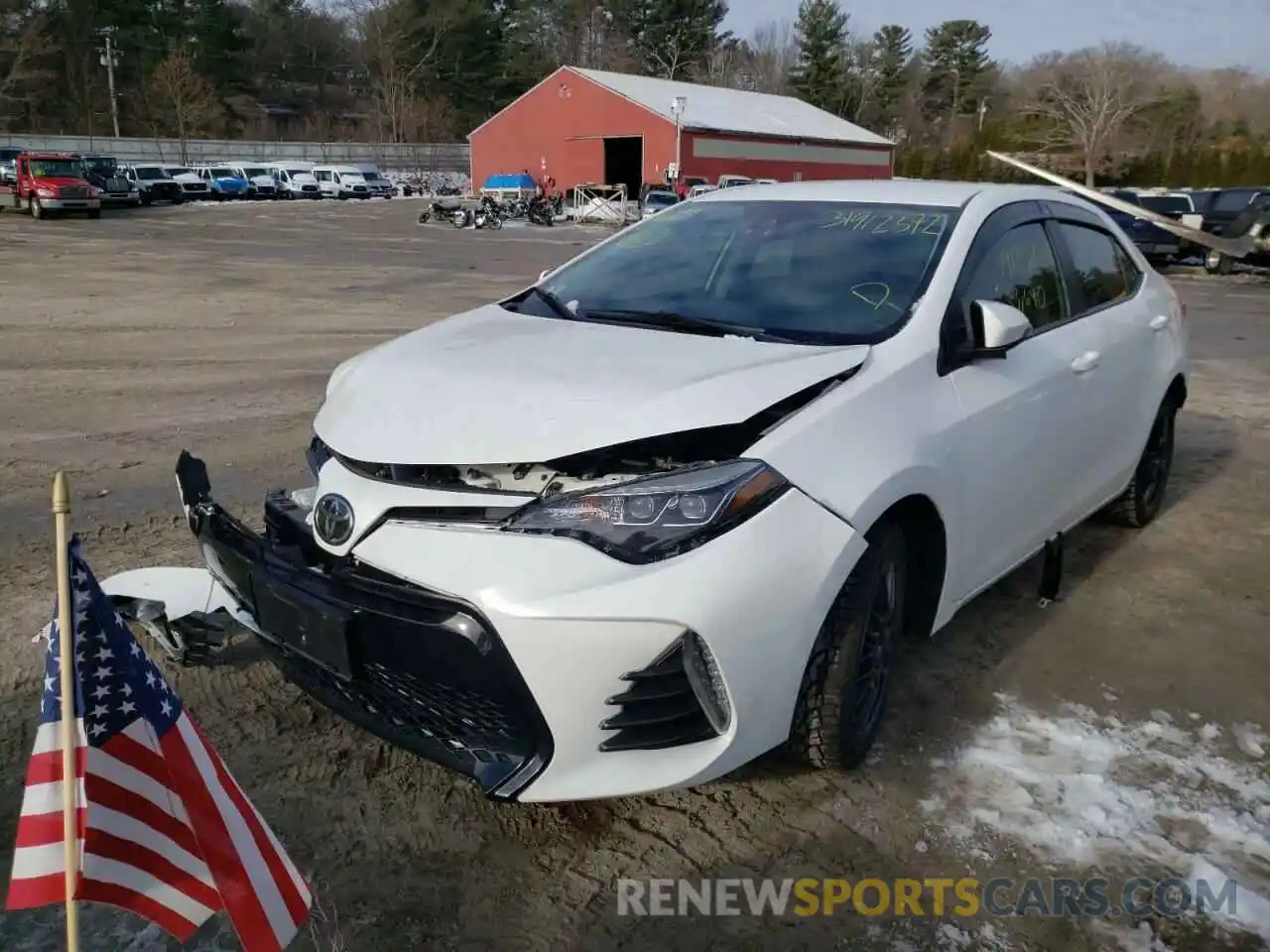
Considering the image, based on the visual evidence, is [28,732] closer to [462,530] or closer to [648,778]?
[462,530]

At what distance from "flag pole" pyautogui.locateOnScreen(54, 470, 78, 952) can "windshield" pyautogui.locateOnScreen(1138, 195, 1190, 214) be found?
22.9 metres

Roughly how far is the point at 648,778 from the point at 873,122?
8636 cm

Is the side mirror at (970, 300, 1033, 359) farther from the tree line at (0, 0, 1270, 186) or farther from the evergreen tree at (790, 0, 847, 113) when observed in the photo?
A: the evergreen tree at (790, 0, 847, 113)

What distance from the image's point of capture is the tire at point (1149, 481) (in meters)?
5.09

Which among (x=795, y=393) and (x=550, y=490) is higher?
(x=795, y=393)

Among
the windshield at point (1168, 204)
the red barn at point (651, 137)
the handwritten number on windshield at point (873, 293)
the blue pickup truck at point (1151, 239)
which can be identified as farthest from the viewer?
the red barn at point (651, 137)

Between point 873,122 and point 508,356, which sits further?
point 873,122

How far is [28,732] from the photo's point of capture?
10.4 feet

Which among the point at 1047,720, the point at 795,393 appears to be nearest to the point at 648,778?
the point at 795,393

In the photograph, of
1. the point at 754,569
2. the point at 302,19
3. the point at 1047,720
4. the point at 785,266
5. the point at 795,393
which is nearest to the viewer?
the point at 754,569

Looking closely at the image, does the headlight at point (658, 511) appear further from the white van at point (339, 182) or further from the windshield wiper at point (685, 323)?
the white van at point (339, 182)

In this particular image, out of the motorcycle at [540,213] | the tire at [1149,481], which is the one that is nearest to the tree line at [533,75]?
the motorcycle at [540,213]

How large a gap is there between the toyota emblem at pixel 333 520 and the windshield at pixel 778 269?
49.9 inches

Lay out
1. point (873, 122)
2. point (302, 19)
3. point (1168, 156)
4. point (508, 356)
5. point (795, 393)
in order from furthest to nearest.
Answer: point (873, 122)
point (302, 19)
point (1168, 156)
point (508, 356)
point (795, 393)
